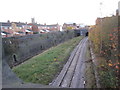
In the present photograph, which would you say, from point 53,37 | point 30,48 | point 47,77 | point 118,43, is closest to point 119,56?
point 118,43

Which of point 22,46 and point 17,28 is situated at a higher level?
point 17,28

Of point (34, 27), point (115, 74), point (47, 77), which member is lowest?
point (47, 77)

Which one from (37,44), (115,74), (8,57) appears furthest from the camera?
(37,44)

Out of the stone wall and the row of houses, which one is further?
the row of houses

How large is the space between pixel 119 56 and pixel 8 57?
34.8 ft

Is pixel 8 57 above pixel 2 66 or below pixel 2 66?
below

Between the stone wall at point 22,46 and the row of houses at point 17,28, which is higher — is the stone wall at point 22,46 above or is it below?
below

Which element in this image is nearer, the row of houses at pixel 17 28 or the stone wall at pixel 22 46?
the stone wall at pixel 22 46

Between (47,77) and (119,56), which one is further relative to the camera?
(47,77)

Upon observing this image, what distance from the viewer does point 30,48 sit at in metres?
17.8

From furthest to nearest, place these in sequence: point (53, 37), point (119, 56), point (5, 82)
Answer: point (53, 37) < point (119, 56) < point (5, 82)

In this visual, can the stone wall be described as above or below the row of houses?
below

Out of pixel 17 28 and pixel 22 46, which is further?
pixel 17 28

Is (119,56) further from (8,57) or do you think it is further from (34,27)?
(34,27)
